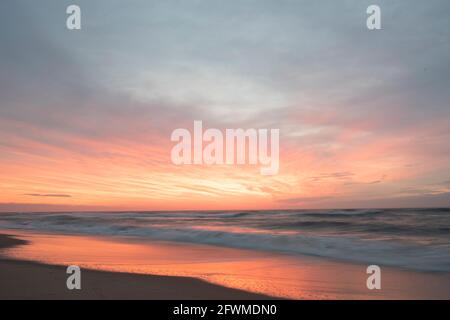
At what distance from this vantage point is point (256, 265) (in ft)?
30.6

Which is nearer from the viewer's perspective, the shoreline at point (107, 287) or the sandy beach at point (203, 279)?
the shoreline at point (107, 287)

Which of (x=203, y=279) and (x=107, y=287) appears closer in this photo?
(x=107, y=287)

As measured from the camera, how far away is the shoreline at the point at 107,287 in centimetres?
586

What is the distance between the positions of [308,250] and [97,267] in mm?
7379

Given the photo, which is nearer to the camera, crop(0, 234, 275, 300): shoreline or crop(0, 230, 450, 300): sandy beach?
crop(0, 234, 275, 300): shoreline

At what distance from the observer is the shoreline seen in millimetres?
5855

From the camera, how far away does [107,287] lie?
641 cm
